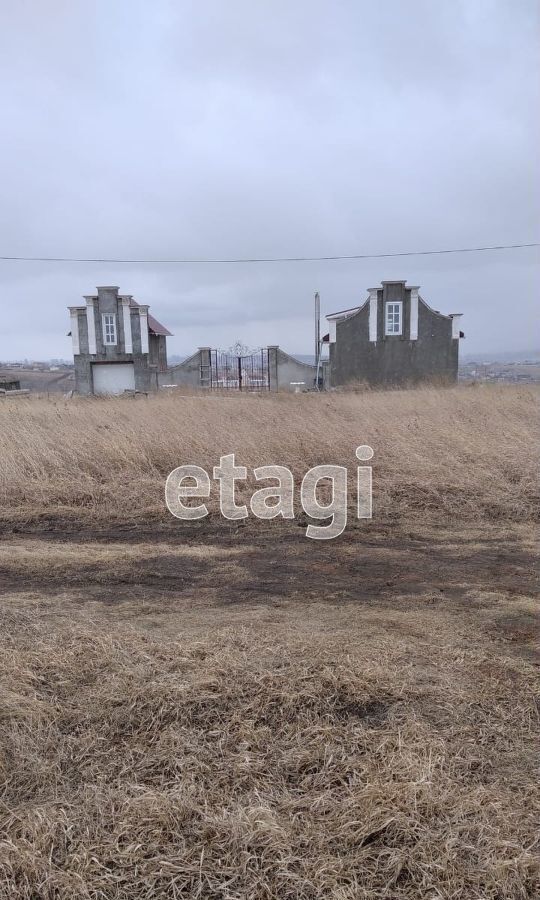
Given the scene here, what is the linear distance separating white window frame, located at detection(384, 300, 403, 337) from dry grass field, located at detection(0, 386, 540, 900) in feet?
79.3

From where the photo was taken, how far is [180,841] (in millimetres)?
1969

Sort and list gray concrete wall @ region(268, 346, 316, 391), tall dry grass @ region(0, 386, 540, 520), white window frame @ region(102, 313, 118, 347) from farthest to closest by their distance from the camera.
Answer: white window frame @ region(102, 313, 118, 347) < gray concrete wall @ region(268, 346, 316, 391) < tall dry grass @ region(0, 386, 540, 520)

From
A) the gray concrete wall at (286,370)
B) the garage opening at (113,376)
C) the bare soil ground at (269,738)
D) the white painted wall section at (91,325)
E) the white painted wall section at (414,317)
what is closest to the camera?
the bare soil ground at (269,738)

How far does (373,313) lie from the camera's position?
94.8ft

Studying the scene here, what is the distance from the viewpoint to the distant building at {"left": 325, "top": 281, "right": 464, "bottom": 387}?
28906 mm

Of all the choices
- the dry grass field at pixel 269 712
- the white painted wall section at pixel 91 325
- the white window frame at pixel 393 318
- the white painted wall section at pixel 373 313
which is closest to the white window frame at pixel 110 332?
the white painted wall section at pixel 91 325

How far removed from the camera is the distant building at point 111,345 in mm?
30672

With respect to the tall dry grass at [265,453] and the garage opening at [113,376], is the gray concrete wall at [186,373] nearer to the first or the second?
the garage opening at [113,376]

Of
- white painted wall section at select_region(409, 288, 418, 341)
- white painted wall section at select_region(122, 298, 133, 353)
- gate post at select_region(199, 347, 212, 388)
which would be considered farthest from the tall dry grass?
white painted wall section at select_region(122, 298, 133, 353)

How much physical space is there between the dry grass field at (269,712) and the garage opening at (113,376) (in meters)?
25.8

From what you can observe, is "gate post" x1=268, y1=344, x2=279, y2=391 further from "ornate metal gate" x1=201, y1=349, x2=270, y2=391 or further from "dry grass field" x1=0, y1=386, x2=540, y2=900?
"dry grass field" x1=0, y1=386, x2=540, y2=900

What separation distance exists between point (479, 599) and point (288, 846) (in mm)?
2689

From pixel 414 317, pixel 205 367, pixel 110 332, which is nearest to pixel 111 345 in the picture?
pixel 110 332

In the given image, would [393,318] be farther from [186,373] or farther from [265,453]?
[265,453]
